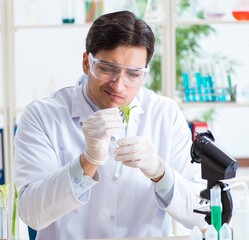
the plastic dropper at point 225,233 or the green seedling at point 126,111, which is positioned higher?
the green seedling at point 126,111

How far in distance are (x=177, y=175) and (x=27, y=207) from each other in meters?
0.52

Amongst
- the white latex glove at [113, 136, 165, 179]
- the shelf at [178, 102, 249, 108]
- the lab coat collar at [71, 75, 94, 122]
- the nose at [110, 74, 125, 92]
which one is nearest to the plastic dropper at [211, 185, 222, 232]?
the white latex glove at [113, 136, 165, 179]

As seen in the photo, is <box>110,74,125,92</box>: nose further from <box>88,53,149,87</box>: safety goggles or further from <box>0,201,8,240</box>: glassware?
<box>0,201,8,240</box>: glassware

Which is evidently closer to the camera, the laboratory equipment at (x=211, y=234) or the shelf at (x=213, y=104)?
the laboratory equipment at (x=211, y=234)

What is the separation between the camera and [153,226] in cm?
244

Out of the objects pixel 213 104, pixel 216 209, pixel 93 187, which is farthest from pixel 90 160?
pixel 213 104

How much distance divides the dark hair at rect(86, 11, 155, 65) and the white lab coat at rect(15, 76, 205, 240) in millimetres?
254

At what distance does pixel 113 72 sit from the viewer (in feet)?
7.64

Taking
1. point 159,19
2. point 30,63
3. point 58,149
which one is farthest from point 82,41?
point 58,149

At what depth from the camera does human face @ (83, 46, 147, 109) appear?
231 cm

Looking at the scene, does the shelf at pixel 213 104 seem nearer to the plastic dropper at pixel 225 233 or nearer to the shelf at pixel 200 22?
the shelf at pixel 200 22

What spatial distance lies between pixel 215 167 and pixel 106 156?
1.38ft

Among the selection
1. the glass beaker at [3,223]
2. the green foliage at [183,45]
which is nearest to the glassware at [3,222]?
the glass beaker at [3,223]

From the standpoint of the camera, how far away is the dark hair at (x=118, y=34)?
231 cm
